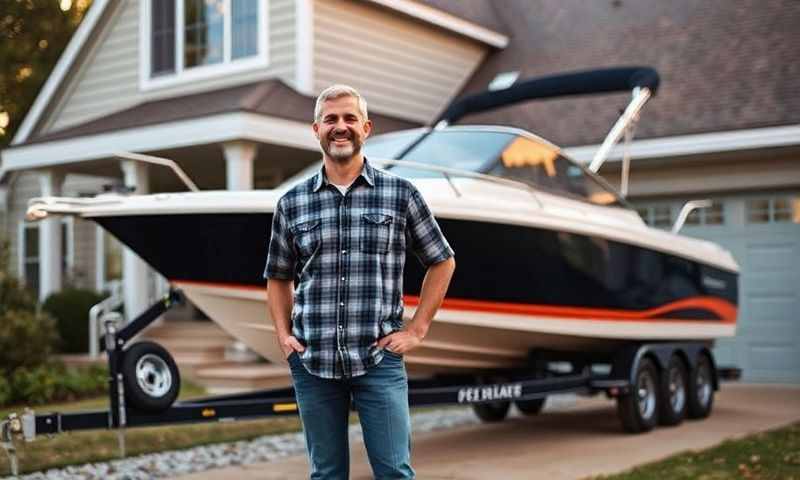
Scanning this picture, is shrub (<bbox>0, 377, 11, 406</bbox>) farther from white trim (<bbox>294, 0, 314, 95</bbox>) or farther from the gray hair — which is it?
the gray hair

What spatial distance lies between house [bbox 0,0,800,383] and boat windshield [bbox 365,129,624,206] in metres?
4.32

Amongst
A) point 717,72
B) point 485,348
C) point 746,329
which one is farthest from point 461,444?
point 717,72

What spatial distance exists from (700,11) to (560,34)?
222 cm

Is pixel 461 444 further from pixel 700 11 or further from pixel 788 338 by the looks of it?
pixel 700 11

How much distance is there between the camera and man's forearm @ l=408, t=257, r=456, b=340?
4.02 meters

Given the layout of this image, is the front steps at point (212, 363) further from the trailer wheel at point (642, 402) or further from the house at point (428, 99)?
the trailer wheel at point (642, 402)

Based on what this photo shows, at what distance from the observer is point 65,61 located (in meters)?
17.2

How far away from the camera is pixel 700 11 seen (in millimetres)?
15719

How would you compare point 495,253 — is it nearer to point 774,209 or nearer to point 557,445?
point 557,445

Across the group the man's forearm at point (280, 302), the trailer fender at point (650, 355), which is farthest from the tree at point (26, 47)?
the man's forearm at point (280, 302)

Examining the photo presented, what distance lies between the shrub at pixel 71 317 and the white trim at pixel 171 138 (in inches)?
A: 74.7

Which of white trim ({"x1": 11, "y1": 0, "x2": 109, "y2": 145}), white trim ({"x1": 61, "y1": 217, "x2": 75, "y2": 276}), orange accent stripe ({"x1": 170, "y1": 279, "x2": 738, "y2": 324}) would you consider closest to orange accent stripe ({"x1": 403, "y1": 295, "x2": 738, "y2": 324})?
orange accent stripe ({"x1": 170, "y1": 279, "x2": 738, "y2": 324})

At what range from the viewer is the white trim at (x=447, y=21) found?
15.5 metres

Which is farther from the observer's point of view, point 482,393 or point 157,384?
point 482,393
